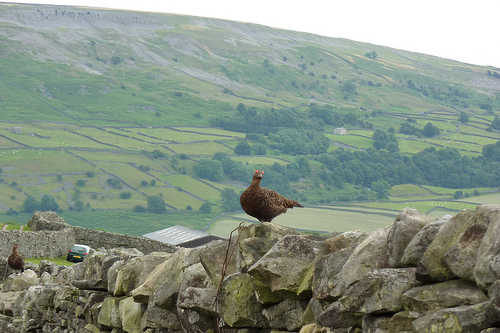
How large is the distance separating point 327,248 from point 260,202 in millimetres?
1936

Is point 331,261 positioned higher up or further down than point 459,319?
further down

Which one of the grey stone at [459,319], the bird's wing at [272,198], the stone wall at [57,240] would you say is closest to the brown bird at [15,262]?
the stone wall at [57,240]

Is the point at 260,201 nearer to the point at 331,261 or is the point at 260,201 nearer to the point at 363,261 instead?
the point at 331,261

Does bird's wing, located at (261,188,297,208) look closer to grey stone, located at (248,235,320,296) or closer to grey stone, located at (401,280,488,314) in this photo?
grey stone, located at (248,235,320,296)

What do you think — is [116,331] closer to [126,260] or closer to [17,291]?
[126,260]

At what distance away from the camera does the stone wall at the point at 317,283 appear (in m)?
6.57

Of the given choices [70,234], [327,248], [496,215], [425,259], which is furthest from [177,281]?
[70,234]

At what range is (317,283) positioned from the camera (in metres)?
8.52

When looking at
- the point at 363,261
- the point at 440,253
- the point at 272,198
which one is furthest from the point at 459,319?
the point at 272,198

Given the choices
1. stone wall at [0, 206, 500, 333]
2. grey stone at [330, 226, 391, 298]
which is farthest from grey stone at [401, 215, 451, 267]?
grey stone at [330, 226, 391, 298]

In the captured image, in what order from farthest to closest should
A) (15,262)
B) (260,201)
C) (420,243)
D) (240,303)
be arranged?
(15,262) → (260,201) → (240,303) → (420,243)

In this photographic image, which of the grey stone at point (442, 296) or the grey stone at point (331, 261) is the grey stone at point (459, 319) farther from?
the grey stone at point (331, 261)

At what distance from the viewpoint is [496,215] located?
6445 millimetres

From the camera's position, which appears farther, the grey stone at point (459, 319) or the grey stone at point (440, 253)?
the grey stone at point (440, 253)
